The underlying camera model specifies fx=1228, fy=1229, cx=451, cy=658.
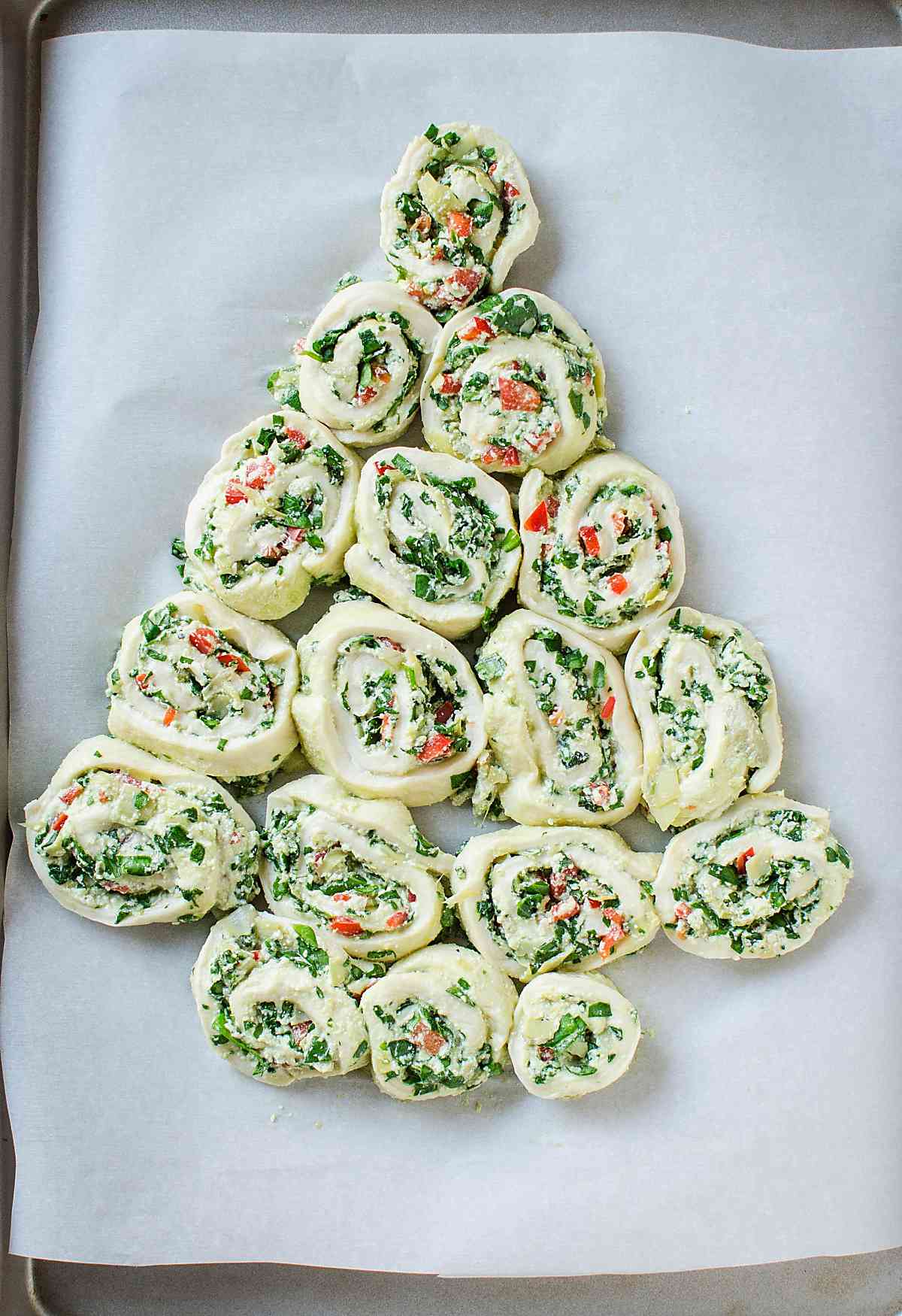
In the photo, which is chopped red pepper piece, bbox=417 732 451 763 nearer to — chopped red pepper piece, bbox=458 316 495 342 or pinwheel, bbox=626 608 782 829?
pinwheel, bbox=626 608 782 829

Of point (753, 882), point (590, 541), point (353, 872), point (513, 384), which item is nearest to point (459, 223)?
point (513, 384)

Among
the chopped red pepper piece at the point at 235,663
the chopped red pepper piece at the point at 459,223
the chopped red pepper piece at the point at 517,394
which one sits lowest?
the chopped red pepper piece at the point at 235,663

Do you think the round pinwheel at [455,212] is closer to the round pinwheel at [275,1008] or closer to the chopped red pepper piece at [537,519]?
the chopped red pepper piece at [537,519]

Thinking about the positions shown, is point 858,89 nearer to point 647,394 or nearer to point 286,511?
point 647,394

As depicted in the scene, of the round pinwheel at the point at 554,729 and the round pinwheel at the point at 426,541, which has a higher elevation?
the round pinwheel at the point at 426,541

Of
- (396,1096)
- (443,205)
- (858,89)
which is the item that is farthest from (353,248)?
(396,1096)

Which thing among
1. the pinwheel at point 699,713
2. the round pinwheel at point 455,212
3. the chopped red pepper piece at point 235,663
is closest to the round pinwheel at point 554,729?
the pinwheel at point 699,713
